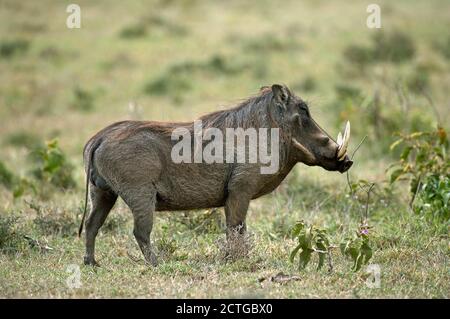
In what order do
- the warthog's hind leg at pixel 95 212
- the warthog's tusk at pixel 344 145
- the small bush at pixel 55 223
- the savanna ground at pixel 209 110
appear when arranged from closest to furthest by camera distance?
the savanna ground at pixel 209 110 < the warthog's hind leg at pixel 95 212 < the warthog's tusk at pixel 344 145 < the small bush at pixel 55 223

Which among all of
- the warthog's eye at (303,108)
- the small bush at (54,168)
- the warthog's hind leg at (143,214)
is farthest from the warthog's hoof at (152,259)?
the small bush at (54,168)

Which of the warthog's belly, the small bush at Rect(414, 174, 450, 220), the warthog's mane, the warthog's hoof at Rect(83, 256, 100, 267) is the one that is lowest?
the warthog's hoof at Rect(83, 256, 100, 267)

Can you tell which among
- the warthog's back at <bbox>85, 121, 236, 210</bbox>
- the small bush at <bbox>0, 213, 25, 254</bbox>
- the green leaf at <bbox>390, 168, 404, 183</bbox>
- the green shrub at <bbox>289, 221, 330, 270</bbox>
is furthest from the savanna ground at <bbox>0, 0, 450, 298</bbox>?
the warthog's back at <bbox>85, 121, 236, 210</bbox>

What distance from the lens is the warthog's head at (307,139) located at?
6.33 m

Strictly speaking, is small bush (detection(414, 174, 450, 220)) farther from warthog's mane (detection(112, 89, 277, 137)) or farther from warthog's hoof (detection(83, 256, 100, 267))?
warthog's hoof (detection(83, 256, 100, 267))

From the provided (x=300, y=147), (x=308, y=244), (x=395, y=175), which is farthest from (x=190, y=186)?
(x=395, y=175)

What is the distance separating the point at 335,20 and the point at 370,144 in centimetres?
1049

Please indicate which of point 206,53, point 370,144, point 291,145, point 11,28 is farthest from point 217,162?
point 11,28

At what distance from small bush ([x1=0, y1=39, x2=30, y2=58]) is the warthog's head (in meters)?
12.2

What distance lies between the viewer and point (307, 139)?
6395 millimetres

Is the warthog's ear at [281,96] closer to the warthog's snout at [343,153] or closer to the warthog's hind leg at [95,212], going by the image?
the warthog's snout at [343,153]

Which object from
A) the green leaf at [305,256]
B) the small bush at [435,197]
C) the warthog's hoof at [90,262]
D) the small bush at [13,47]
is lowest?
the warthog's hoof at [90,262]

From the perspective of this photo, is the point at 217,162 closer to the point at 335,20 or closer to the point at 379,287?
the point at 379,287

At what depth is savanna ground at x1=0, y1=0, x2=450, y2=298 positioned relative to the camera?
5.64 m
